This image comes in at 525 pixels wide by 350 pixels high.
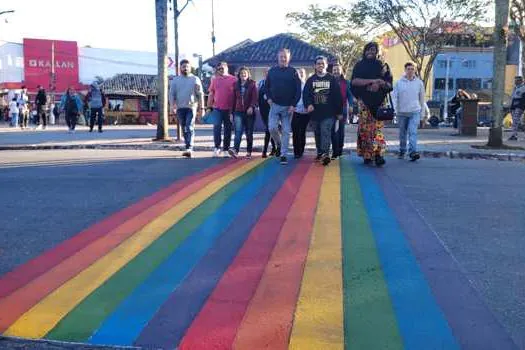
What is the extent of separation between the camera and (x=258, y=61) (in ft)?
92.9

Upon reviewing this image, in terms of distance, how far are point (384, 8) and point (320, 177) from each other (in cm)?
2235

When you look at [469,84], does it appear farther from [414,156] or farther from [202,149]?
[414,156]

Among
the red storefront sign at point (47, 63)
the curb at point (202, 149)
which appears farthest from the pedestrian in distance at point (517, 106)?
the red storefront sign at point (47, 63)

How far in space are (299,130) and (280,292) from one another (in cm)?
716

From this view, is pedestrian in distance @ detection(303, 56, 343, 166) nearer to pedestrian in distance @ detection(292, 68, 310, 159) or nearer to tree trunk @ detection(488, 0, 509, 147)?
pedestrian in distance @ detection(292, 68, 310, 159)

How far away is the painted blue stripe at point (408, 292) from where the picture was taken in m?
3.44

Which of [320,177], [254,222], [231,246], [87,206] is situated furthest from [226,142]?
[231,246]

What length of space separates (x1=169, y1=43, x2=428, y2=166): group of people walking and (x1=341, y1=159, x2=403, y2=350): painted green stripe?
12.6 feet

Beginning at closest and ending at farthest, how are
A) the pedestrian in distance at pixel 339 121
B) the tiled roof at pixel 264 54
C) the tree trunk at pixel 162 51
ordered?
the pedestrian in distance at pixel 339 121 → the tree trunk at pixel 162 51 → the tiled roof at pixel 264 54

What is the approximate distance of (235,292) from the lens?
411 centimetres

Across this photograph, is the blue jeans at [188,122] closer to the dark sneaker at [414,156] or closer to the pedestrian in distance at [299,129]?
the pedestrian in distance at [299,129]

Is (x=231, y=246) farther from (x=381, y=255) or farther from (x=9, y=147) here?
(x=9, y=147)

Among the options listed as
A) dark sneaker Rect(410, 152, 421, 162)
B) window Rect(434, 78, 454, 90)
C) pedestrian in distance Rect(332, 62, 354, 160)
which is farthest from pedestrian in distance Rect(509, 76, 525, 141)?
window Rect(434, 78, 454, 90)

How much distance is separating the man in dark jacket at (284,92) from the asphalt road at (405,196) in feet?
4.72
